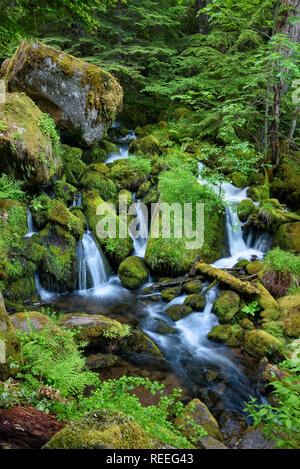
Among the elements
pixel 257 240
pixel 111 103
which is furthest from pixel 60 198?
pixel 257 240

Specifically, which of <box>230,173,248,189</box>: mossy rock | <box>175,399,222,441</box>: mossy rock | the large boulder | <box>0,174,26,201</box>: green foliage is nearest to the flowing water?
<box>175,399,222,441</box>: mossy rock

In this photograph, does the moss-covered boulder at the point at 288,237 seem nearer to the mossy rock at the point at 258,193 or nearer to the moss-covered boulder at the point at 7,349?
the mossy rock at the point at 258,193

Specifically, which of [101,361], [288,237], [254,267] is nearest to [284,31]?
[288,237]

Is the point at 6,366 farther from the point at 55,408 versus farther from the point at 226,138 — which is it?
the point at 226,138

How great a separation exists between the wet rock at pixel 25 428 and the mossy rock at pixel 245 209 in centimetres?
888

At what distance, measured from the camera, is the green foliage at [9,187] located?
6.67 m

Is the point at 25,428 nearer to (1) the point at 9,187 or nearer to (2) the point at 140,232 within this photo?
(1) the point at 9,187

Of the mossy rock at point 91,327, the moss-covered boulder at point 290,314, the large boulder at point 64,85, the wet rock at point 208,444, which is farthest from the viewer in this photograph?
the large boulder at point 64,85

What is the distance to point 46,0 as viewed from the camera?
9.82ft

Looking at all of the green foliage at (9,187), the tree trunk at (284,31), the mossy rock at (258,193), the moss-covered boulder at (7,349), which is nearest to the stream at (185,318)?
the mossy rock at (258,193)

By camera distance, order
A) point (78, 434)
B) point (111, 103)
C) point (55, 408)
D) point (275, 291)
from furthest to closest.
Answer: point (111, 103)
point (275, 291)
point (55, 408)
point (78, 434)

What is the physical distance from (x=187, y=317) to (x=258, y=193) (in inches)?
246

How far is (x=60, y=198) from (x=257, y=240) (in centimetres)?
686

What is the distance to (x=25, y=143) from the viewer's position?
7082mm
